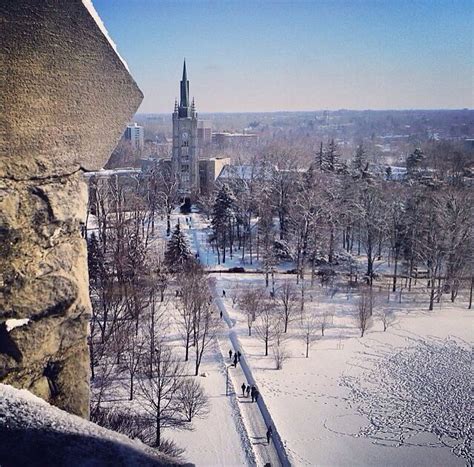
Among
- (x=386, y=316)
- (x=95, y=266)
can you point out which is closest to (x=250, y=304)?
(x=386, y=316)

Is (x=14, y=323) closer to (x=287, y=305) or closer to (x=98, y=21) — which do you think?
(x=98, y=21)

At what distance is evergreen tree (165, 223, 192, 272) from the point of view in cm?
2464

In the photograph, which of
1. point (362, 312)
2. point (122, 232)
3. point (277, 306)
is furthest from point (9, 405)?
point (122, 232)

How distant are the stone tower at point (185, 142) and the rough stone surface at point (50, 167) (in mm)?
43899

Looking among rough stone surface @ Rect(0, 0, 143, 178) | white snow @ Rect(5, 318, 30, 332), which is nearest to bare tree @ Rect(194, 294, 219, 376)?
white snow @ Rect(5, 318, 30, 332)

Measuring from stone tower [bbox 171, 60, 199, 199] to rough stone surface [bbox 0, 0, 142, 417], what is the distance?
43899 millimetres

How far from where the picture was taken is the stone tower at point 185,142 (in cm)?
4700

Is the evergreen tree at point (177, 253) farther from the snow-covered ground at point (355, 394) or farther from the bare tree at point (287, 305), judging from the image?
the bare tree at point (287, 305)

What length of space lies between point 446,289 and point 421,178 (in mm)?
13321

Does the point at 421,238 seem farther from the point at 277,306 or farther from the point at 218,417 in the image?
the point at 218,417

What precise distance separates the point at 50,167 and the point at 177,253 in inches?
904

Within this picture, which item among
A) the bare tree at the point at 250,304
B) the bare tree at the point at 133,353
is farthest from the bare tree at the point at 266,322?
the bare tree at the point at 133,353

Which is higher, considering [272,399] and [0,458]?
[0,458]

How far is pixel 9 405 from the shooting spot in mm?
1660
